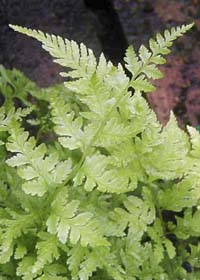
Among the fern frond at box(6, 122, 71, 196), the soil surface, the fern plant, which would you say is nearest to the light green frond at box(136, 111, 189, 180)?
the fern plant

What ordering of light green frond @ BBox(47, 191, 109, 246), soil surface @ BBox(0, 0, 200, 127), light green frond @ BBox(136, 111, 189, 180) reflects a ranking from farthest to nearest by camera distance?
soil surface @ BBox(0, 0, 200, 127), light green frond @ BBox(136, 111, 189, 180), light green frond @ BBox(47, 191, 109, 246)

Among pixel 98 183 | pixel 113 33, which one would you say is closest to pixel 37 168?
pixel 98 183

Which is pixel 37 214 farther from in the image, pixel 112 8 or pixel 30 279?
pixel 112 8

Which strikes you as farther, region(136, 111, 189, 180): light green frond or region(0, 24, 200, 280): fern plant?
region(136, 111, 189, 180): light green frond

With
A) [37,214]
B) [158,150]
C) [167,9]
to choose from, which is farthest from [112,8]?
[37,214]

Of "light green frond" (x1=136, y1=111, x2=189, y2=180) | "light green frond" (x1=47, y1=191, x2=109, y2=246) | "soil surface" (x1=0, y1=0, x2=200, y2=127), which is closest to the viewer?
"light green frond" (x1=47, y1=191, x2=109, y2=246)

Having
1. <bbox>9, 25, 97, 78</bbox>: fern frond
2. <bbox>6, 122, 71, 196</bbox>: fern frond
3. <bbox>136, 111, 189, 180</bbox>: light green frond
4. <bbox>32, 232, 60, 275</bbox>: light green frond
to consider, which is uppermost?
<bbox>9, 25, 97, 78</bbox>: fern frond

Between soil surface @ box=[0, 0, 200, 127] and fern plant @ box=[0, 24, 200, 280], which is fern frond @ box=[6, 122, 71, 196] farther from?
soil surface @ box=[0, 0, 200, 127]
